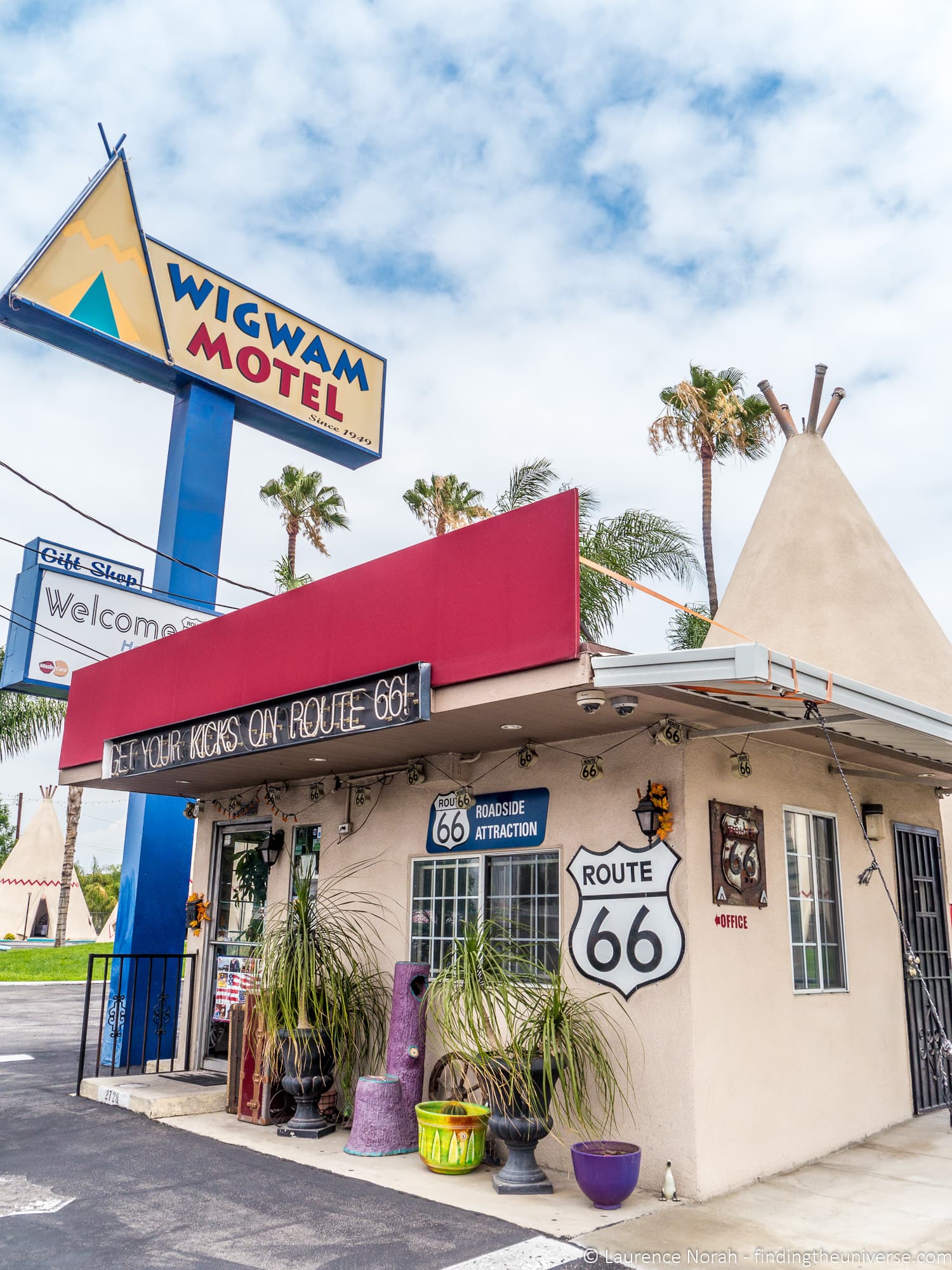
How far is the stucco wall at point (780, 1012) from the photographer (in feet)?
19.7

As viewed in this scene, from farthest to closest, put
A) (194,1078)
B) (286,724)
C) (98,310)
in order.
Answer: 1. (98,310)
2. (194,1078)
3. (286,724)

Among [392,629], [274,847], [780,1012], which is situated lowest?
[780,1012]

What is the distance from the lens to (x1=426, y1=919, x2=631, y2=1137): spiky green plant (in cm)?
583

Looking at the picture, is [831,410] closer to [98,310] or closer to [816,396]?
[816,396]

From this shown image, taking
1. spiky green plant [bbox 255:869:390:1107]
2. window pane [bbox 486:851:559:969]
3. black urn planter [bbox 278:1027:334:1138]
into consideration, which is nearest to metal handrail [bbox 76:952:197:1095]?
spiky green plant [bbox 255:869:390:1107]

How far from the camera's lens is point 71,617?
1070cm

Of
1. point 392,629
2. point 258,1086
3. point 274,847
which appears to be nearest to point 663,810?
point 392,629

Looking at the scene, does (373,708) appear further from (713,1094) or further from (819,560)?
(819,560)

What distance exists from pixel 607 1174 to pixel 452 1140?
121 centimetres

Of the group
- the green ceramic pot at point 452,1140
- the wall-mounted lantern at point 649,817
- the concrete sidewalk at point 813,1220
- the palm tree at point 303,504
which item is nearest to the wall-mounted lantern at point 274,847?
the green ceramic pot at point 452,1140

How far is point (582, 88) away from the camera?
9.32m

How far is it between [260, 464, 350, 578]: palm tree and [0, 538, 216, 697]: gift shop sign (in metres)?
15.6

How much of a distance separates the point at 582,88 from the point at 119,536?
636 cm

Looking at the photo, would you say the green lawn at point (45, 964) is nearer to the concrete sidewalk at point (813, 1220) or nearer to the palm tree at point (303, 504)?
the palm tree at point (303, 504)
